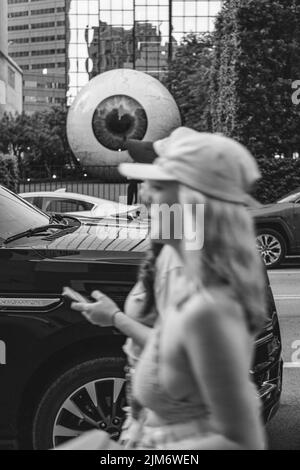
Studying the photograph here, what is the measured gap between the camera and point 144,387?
6.93ft

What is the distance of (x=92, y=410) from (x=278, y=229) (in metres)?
10.5

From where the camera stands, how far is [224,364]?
1.80 m

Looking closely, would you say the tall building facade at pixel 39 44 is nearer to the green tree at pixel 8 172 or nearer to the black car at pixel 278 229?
the green tree at pixel 8 172

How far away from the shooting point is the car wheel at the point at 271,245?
45.3 feet

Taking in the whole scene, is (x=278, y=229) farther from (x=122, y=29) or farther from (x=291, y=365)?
(x=122, y=29)

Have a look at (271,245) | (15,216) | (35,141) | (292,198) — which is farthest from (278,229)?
(35,141)

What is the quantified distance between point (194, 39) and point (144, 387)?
40125mm

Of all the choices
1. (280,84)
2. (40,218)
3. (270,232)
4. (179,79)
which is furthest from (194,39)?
(40,218)

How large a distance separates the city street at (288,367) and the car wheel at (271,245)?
1.02 metres

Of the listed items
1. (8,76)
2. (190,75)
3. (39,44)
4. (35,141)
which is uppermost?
(39,44)

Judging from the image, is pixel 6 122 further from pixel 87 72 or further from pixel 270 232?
pixel 270 232

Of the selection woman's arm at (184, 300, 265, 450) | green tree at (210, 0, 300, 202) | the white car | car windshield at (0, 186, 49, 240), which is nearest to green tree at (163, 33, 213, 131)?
green tree at (210, 0, 300, 202)

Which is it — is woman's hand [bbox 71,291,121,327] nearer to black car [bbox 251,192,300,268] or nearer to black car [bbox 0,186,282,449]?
black car [bbox 0,186,282,449]
